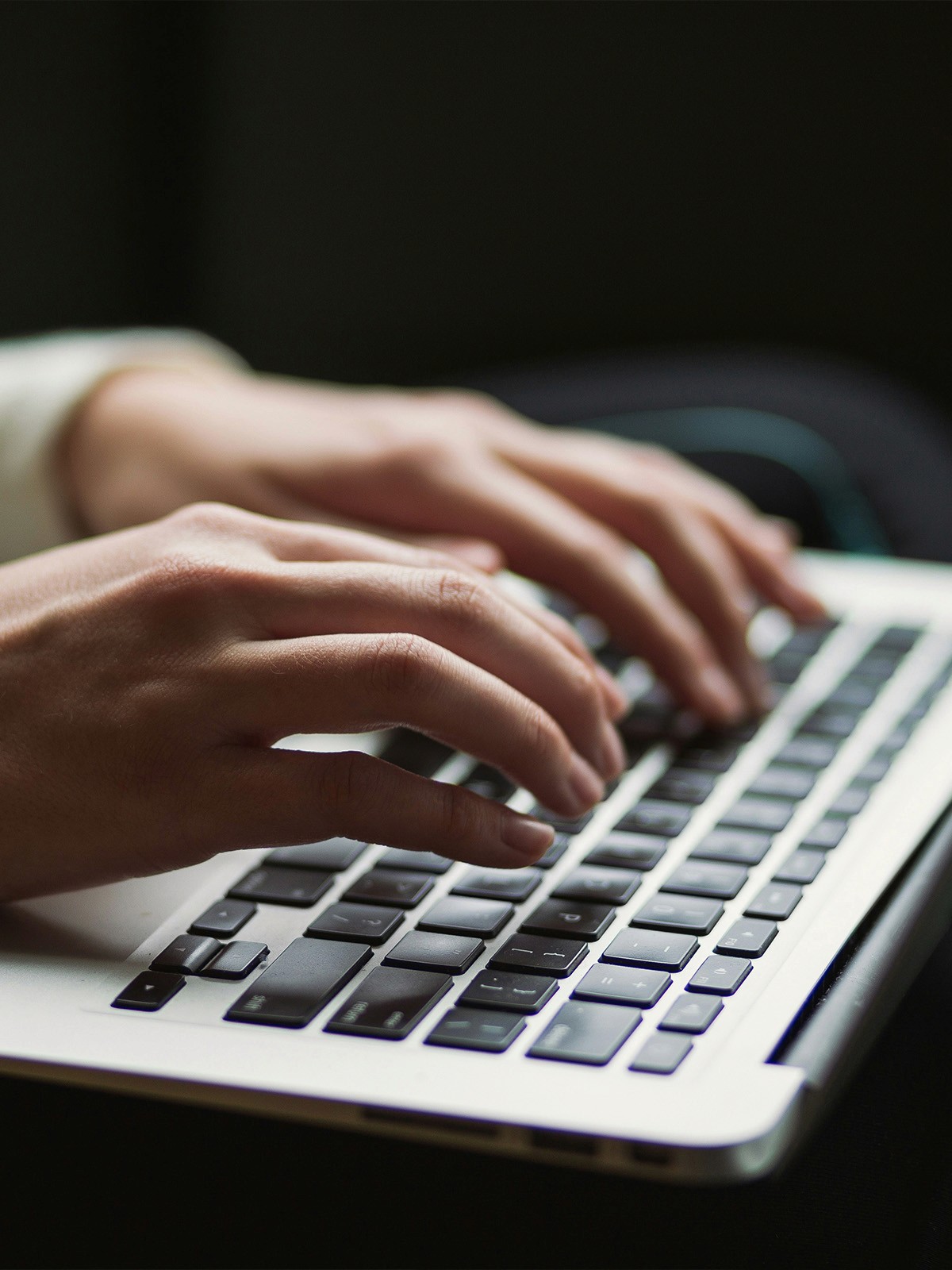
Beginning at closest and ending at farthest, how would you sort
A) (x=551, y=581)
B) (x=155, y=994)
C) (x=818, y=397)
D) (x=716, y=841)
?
(x=155, y=994) < (x=716, y=841) < (x=551, y=581) < (x=818, y=397)

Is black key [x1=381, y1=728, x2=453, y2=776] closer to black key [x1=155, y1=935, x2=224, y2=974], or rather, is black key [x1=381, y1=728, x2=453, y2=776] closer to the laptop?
the laptop

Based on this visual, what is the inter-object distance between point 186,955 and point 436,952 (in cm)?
8

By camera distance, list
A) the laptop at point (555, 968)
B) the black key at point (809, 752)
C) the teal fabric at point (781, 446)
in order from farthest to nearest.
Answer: the teal fabric at point (781, 446), the black key at point (809, 752), the laptop at point (555, 968)

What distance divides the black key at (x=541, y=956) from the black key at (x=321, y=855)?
0.08 m

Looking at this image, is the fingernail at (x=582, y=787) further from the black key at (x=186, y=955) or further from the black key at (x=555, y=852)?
the black key at (x=186, y=955)

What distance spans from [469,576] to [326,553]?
0.06 meters

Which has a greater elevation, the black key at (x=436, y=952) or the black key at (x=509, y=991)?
the black key at (x=509, y=991)

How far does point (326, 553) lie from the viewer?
19.7 inches

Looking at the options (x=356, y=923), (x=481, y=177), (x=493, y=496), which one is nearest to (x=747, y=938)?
(x=356, y=923)

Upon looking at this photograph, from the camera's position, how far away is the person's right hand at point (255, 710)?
0.43 meters

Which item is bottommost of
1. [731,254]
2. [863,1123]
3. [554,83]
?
[863,1123]

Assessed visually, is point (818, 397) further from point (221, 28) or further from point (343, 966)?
point (221, 28)

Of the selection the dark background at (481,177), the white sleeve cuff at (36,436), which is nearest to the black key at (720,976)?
the white sleeve cuff at (36,436)

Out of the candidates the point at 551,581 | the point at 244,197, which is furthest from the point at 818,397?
the point at 244,197
